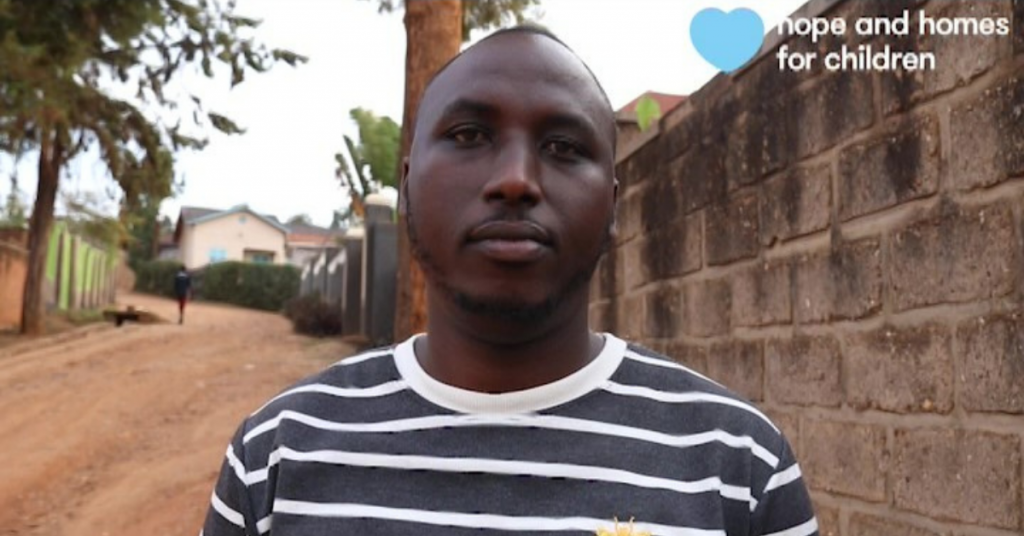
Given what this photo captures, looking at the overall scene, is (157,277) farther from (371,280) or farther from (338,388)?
(338,388)

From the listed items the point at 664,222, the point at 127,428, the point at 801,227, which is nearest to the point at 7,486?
the point at 127,428

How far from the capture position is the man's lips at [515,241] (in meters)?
1.18

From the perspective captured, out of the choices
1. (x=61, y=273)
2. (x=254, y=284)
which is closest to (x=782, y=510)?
(x=61, y=273)

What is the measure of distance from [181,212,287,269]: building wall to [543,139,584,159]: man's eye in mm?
56216

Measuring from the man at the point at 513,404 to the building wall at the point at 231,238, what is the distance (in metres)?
56.1

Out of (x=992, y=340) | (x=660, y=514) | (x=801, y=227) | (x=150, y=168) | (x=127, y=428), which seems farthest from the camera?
(x=150, y=168)

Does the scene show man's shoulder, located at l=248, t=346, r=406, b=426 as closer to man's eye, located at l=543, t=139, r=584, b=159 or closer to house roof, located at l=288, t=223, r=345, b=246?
man's eye, located at l=543, t=139, r=584, b=159

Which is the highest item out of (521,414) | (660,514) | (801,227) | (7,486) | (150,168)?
(150,168)

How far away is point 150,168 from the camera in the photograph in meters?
16.8

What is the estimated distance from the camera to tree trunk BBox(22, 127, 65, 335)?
56.2 feet

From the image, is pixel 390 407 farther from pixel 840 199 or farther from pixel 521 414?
pixel 840 199

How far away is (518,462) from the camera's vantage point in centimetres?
119

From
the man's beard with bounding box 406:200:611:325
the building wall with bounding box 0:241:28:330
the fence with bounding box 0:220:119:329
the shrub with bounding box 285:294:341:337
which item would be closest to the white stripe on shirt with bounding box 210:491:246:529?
the man's beard with bounding box 406:200:611:325

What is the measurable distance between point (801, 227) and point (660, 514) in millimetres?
2292
